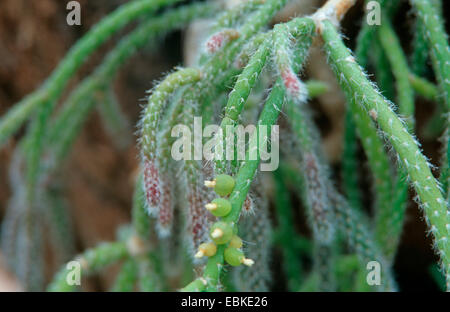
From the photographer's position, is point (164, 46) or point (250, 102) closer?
point (250, 102)

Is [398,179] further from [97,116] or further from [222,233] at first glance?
[97,116]

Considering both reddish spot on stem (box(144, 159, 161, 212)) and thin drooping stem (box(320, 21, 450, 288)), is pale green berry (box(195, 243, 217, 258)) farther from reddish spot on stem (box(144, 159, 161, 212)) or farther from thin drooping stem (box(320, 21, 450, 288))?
thin drooping stem (box(320, 21, 450, 288))

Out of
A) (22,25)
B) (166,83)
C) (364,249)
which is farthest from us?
(22,25)

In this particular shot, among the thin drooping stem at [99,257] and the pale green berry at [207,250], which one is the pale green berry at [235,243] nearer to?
the pale green berry at [207,250]

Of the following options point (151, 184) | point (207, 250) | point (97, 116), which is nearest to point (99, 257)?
point (151, 184)

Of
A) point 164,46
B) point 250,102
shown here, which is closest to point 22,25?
point 164,46

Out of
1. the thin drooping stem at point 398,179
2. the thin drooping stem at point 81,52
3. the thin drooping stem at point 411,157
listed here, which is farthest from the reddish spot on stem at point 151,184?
the thin drooping stem at point 81,52

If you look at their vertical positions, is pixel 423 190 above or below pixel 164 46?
below
